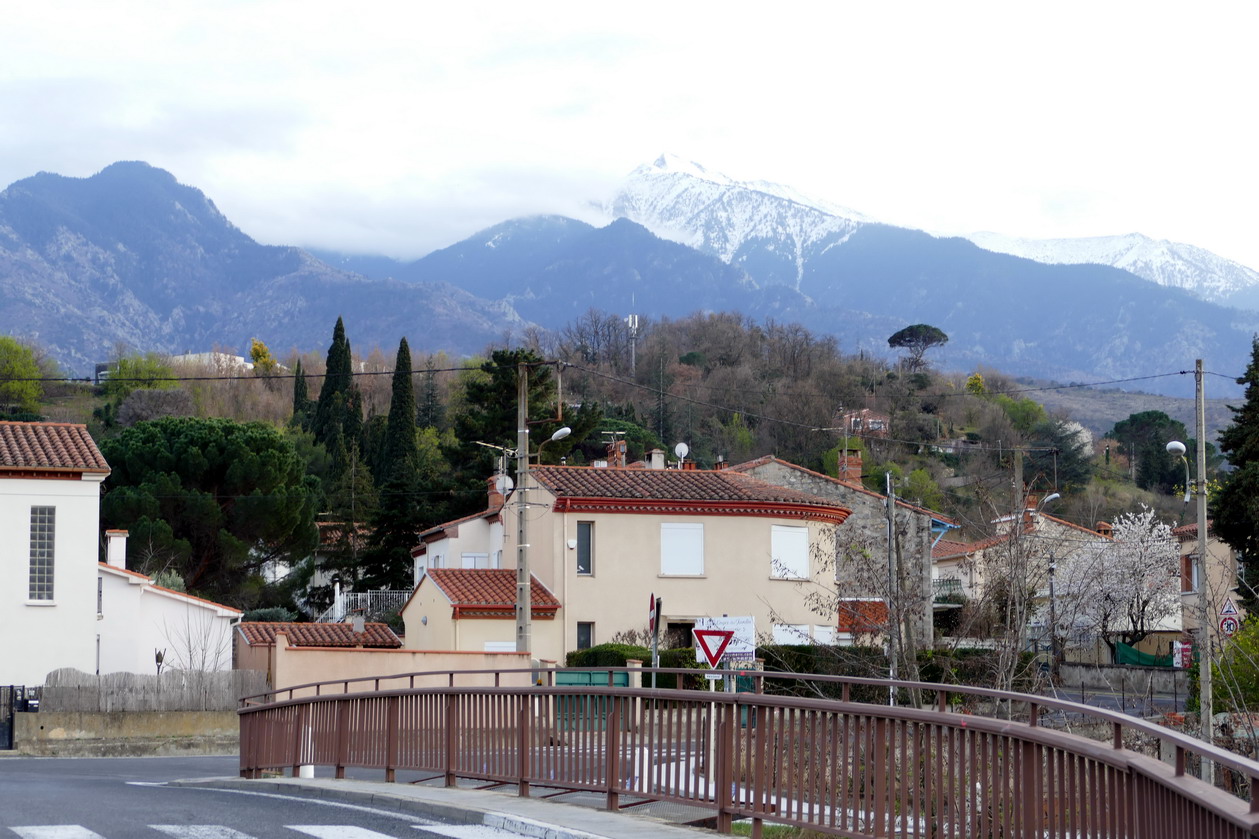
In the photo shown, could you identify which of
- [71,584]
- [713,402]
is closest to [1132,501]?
[713,402]

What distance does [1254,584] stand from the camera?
4316cm

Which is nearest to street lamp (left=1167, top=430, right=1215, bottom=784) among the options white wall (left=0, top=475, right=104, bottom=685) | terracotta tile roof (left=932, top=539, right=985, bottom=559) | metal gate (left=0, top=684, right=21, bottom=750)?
metal gate (left=0, top=684, right=21, bottom=750)

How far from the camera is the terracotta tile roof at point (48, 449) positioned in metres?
39.5

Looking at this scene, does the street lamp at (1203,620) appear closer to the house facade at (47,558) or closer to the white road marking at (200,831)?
the white road marking at (200,831)

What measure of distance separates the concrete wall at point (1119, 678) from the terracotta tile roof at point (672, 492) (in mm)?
12140

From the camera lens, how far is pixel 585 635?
44812 millimetres

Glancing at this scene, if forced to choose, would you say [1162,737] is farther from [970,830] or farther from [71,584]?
[71,584]

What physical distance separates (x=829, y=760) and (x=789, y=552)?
1433 inches

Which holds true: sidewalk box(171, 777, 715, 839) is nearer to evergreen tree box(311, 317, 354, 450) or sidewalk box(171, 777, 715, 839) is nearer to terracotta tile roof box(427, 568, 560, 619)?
terracotta tile roof box(427, 568, 560, 619)

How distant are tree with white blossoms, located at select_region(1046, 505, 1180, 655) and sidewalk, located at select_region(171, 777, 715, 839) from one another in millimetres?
44522

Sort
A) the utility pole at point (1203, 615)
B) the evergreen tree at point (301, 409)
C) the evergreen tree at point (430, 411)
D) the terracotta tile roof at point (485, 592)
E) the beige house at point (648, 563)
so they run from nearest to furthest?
the utility pole at point (1203, 615), the terracotta tile roof at point (485, 592), the beige house at point (648, 563), the evergreen tree at point (301, 409), the evergreen tree at point (430, 411)

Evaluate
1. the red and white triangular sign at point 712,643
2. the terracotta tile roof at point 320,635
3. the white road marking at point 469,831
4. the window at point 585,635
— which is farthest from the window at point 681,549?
the white road marking at point 469,831

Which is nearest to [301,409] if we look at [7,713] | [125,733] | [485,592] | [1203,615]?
[485,592]

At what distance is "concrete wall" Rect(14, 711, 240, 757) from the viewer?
35125 mm
